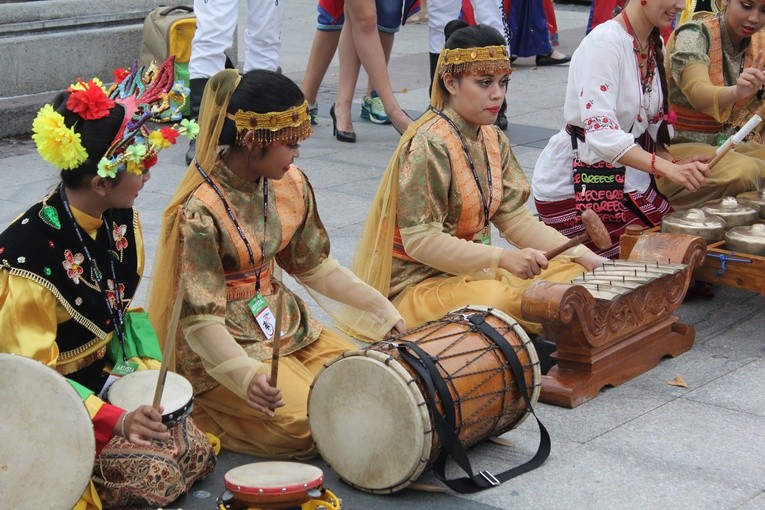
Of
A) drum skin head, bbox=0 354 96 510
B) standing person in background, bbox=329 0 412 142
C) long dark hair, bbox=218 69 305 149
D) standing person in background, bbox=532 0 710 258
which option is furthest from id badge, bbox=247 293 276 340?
standing person in background, bbox=329 0 412 142

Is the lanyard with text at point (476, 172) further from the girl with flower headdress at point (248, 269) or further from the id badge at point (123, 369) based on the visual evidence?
the id badge at point (123, 369)

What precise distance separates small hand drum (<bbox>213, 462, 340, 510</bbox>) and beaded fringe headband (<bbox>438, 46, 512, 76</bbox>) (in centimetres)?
159

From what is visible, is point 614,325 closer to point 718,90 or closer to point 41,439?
point 718,90

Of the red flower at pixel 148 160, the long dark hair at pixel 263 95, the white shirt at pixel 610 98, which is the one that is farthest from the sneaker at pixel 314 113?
the red flower at pixel 148 160

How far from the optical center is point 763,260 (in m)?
4.01

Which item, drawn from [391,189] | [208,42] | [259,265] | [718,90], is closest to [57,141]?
[259,265]

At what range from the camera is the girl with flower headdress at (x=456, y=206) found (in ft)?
12.6

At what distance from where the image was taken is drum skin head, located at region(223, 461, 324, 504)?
2.64m

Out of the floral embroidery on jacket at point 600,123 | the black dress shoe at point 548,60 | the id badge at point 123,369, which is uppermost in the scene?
the floral embroidery on jacket at point 600,123

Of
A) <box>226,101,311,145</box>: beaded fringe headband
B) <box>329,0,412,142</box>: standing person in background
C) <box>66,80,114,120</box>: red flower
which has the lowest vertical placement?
<box>329,0,412,142</box>: standing person in background

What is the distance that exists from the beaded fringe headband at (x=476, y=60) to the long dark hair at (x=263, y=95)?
2.58 feet

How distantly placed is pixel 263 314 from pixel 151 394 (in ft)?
1.81

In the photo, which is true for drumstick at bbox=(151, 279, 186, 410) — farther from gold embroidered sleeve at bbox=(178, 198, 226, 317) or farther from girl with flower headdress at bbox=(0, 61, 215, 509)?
gold embroidered sleeve at bbox=(178, 198, 226, 317)

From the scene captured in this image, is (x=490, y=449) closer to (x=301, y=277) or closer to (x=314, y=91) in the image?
(x=301, y=277)
